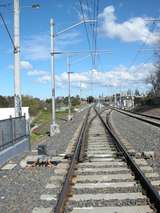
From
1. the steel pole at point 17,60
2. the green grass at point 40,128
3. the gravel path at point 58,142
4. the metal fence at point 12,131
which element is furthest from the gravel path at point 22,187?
the green grass at point 40,128

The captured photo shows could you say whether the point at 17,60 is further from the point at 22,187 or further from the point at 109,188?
the point at 109,188

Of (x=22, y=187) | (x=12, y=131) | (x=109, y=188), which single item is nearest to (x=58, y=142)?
(x=12, y=131)

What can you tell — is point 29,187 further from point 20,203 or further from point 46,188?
point 20,203

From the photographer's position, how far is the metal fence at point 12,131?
50.8 ft

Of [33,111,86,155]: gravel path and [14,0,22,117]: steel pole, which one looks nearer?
[33,111,86,155]: gravel path

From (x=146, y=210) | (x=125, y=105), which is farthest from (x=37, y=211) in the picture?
(x=125, y=105)

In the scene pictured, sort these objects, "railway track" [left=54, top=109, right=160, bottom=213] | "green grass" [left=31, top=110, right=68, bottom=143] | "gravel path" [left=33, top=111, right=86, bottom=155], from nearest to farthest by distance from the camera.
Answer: "railway track" [left=54, top=109, right=160, bottom=213], "gravel path" [left=33, top=111, right=86, bottom=155], "green grass" [left=31, top=110, right=68, bottom=143]

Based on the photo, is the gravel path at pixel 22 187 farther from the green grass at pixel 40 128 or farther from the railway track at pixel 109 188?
the green grass at pixel 40 128

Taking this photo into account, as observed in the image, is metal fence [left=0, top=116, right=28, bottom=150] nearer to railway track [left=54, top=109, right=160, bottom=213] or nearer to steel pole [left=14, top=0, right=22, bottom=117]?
steel pole [left=14, top=0, right=22, bottom=117]

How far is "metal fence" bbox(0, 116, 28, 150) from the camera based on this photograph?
1550 centimetres

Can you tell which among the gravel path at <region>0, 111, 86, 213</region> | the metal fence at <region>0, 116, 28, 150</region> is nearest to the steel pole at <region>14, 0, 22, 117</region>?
the metal fence at <region>0, 116, 28, 150</region>

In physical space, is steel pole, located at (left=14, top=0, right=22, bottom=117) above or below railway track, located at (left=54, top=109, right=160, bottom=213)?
above

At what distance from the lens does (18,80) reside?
748 inches

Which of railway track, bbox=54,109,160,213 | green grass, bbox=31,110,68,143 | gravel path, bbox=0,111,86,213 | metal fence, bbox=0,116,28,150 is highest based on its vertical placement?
metal fence, bbox=0,116,28,150
